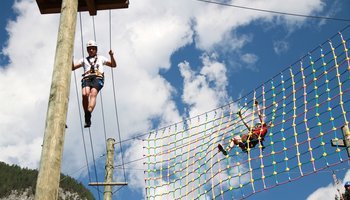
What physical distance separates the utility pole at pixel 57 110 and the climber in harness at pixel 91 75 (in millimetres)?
1556

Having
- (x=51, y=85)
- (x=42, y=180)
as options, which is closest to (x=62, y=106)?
(x=51, y=85)

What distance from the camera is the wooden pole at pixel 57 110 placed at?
111 inches

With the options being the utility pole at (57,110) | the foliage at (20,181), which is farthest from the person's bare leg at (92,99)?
the foliage at (20,181)

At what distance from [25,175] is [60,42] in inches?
4881

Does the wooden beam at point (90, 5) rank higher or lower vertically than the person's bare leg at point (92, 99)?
higher

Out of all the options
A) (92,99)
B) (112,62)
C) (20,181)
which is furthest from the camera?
(20,181)

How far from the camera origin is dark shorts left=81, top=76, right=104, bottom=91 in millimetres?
5262

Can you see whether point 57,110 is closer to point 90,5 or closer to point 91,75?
point 90,5

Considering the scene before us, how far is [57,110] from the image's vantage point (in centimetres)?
315

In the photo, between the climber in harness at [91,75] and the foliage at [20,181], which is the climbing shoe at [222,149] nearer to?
the climber in harness at [91,75]

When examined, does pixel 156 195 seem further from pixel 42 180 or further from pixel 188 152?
pixel 42 180

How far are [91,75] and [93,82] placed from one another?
93 mm

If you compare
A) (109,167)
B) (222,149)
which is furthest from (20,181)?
(222,149)

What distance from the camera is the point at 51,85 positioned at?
333 cm
